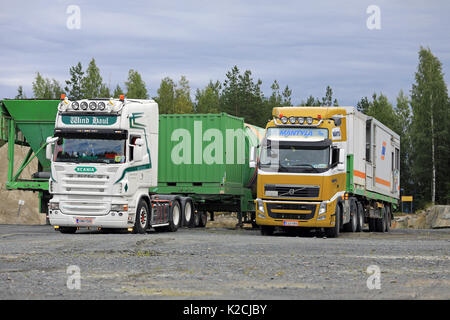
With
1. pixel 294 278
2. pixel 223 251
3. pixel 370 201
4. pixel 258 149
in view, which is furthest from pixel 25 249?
pixel 370 201

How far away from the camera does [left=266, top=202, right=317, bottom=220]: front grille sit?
20906 mm

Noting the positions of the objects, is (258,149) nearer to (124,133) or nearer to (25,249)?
(124,133)

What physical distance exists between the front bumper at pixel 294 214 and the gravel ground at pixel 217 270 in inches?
155

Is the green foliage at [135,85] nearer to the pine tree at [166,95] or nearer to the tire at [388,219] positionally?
the pine tree at [166,95]

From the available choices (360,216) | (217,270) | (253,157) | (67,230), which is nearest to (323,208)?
(253,157)

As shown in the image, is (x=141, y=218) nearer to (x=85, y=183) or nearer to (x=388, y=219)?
(x=85, y=183)

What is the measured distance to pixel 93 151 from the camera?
64.6 ft

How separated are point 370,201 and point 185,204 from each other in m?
6.93

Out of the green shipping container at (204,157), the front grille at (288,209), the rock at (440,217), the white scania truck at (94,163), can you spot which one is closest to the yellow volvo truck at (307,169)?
the front grille at (288,209)

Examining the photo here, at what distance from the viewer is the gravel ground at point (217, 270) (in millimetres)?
8891

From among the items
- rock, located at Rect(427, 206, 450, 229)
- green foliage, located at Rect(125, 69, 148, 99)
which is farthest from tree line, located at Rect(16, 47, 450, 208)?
rock, located at Rect(427, 206, 450, 229)

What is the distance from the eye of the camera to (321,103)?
341 ft

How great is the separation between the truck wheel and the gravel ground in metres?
6.14

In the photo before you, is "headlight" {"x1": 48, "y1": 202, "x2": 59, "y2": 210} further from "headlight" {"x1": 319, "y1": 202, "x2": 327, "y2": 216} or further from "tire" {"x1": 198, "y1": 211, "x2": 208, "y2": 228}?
"tire" {"x1": 198, "y1": 211, "x2": 208, "y2": 228}
